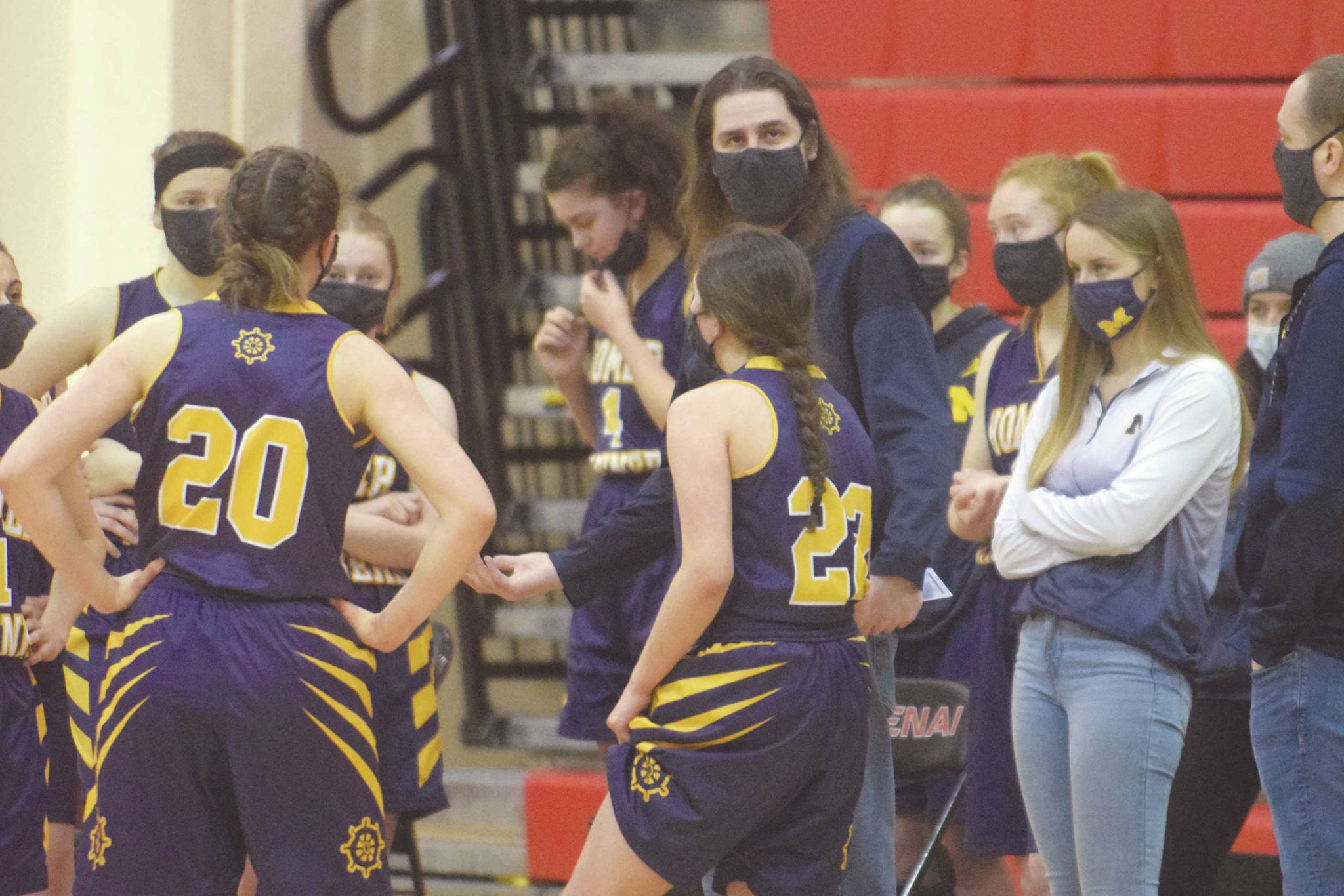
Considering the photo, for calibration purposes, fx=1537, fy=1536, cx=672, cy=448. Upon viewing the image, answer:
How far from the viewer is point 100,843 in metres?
2.04

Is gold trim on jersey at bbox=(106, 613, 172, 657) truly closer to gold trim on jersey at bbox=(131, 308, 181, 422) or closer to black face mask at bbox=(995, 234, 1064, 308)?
gold trim on jersey at bbox=(131, 308, 181, 422)

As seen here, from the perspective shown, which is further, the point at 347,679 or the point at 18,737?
the point at 18,737

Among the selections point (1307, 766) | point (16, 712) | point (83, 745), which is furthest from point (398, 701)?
point (1307, 766)

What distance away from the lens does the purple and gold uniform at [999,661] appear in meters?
3.16

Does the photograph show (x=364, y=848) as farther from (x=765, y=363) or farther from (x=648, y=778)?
(x=765, y=363)

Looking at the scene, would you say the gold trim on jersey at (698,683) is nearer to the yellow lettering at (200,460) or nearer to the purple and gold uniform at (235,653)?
the purple and gold uniform at (235,653)

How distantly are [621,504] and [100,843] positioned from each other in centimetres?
164

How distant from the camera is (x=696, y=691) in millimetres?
2141

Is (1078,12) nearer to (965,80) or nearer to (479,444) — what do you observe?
(965,80)

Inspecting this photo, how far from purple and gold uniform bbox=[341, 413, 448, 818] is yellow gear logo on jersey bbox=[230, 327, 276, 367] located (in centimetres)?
102

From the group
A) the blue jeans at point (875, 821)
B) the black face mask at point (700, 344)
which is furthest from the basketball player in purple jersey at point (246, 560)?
the blue jeans at point (875, 821)

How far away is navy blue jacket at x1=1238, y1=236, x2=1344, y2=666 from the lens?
2.16 m

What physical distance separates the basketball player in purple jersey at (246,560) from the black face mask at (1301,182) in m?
1.32

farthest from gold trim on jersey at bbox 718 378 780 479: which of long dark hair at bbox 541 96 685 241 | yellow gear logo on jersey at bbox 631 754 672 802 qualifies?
long dark hair at bbox 541 96 685 241
